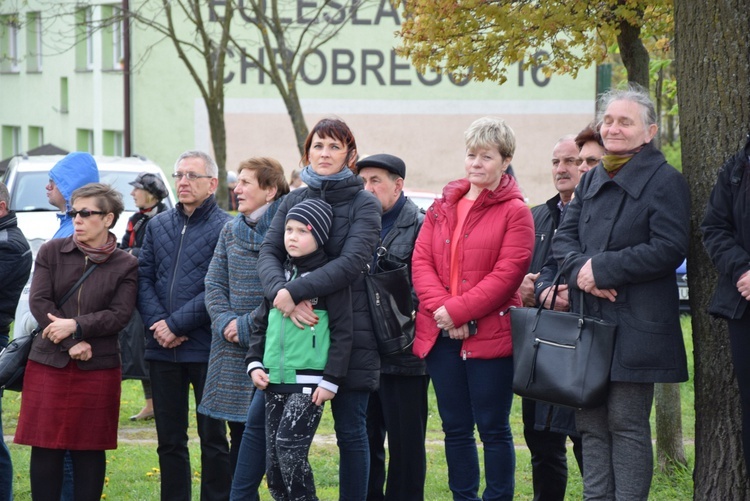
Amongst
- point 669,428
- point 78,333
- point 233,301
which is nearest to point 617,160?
point 233,301

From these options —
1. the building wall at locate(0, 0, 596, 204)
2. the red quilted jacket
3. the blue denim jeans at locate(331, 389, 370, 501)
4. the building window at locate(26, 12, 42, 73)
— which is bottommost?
the blue denim jeans at locate(331, 389, 370, 501)

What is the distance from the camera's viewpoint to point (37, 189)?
44.1 ft

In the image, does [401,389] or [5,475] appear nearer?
[401,389]

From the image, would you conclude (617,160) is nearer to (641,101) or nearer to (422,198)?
(641,101)

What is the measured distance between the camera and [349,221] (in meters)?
5.37

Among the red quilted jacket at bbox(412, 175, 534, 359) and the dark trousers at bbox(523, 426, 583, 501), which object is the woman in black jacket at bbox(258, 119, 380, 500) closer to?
the red quilted jacket at bbox(412, 175, 534, 359)

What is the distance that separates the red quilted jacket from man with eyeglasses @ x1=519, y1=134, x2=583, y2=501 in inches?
12.8

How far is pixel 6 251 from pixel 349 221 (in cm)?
206

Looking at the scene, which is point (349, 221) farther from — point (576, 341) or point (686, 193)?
point (686, 193)

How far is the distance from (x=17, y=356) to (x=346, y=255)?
76.9 inches

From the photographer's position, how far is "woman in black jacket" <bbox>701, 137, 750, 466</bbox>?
4.57m

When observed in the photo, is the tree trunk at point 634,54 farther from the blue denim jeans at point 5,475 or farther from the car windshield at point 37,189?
the car windshield at point 37,189

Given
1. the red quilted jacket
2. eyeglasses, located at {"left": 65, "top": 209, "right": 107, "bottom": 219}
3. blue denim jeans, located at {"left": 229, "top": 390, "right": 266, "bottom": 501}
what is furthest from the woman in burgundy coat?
the red quilted jacket

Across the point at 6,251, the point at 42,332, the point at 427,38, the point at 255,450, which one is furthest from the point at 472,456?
the point at 427,38
